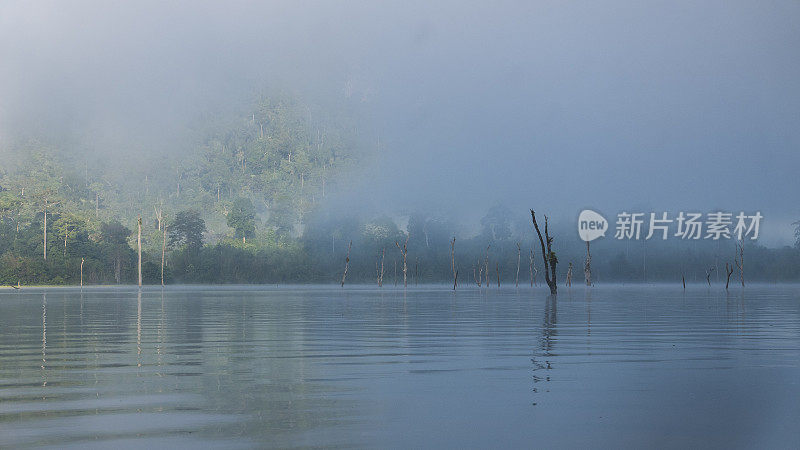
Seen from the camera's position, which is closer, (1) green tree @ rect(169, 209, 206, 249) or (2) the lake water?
(2) the lake water

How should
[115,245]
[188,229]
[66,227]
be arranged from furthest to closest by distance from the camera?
[188,229]
[115,245]
[66,227]

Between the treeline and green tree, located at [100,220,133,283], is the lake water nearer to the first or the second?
the treeline

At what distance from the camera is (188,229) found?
18262cm

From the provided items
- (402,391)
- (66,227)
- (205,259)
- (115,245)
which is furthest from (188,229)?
(402,391)

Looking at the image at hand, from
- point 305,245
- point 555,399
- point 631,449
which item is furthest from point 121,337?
point 305,245

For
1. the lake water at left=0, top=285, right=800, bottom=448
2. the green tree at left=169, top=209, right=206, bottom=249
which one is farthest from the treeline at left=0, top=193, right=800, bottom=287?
the lake water at left=0, top=285, right=800, bottom=448

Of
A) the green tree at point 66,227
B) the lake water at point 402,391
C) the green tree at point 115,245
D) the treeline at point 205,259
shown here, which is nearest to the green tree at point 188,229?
the treeline at point 205,259

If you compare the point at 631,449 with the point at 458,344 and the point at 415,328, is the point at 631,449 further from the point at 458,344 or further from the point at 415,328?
the point at 415,328

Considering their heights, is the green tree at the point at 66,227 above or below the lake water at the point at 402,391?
above

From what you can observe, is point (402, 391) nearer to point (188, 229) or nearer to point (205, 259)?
point (205, 259)

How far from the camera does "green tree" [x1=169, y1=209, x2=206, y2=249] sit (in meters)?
182

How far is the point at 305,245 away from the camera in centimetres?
19175

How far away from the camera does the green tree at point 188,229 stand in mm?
181750

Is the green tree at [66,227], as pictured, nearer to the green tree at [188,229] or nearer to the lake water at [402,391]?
the green tree at [188,229]
